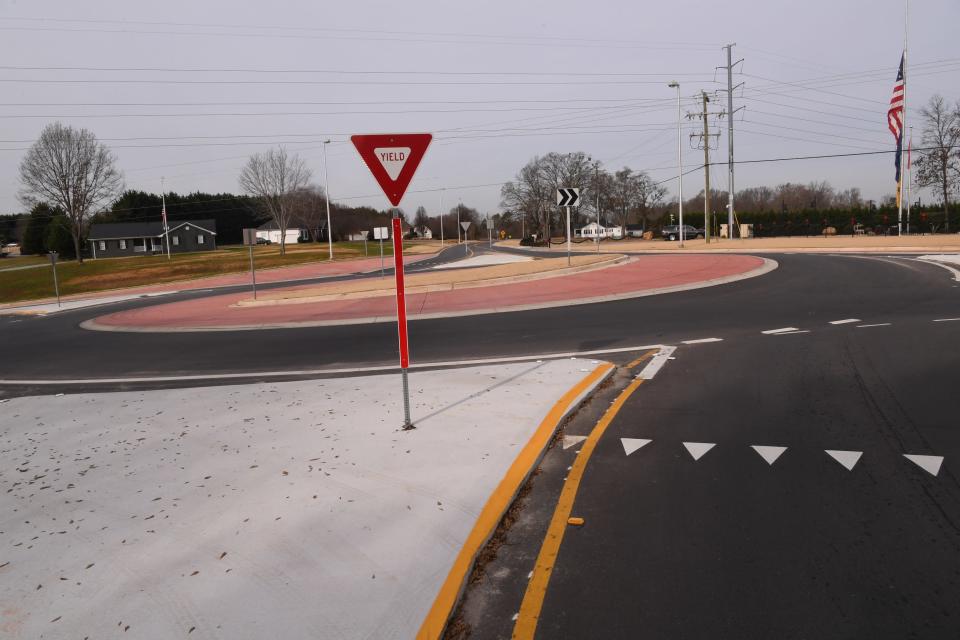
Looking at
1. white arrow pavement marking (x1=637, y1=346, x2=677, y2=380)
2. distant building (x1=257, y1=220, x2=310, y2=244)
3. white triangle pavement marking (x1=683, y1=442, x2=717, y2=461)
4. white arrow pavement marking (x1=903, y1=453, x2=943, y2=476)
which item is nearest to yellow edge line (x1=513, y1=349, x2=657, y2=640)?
white triangle pavement marking (x1=683, y1=442, x2=717, y2=461)

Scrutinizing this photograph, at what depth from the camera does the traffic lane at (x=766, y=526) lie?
326 centimetres

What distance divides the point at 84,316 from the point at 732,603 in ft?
86.2

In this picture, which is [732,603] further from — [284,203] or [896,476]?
[284,203]

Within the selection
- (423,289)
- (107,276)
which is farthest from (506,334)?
(107,276)

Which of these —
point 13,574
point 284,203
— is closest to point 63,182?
point 284,203

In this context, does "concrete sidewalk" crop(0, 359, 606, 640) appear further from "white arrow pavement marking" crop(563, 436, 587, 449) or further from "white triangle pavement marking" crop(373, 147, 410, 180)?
"white triangle pavement marking" crop(373, 147, 410, 180)

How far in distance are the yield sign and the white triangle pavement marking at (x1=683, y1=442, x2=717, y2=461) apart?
3.36 m

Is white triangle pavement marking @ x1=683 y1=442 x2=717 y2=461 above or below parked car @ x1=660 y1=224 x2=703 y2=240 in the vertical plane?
below

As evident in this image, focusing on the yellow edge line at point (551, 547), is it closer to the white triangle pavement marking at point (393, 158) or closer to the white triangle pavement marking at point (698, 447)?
the white triangle pavement marking at point (698, 447)

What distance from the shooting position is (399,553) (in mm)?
3930

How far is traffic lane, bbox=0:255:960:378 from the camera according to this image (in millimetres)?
11312

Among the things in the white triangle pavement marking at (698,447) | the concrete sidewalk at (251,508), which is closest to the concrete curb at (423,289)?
the concrete sidewalk at (251,508)

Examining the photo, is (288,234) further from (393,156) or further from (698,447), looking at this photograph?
(698,447)

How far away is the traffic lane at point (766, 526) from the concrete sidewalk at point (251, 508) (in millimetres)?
874
